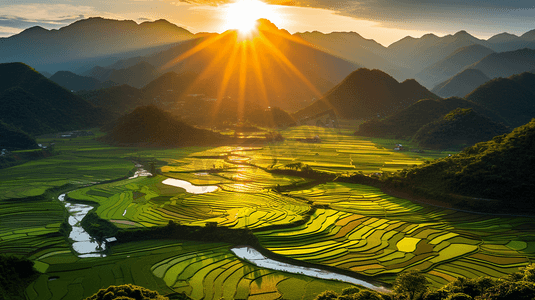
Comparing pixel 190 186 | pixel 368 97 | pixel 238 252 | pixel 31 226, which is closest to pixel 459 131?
pixel 368 97

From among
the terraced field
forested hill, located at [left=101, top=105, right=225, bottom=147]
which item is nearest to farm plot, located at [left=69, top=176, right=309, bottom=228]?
the terraced field

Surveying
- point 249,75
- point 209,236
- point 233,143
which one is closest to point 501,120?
point 233,143

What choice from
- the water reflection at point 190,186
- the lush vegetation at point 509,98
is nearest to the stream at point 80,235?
the water reflection at point 190,186

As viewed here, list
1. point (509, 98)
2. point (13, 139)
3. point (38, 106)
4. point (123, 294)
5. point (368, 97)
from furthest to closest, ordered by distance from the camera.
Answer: point (368, 97) < point (509, 98) < point (38, 106) < point (13, 139) < point (123, 294)

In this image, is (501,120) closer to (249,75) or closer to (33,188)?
(33,188)

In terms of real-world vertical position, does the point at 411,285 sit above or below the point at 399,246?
above

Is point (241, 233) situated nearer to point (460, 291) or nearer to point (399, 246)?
point (399, 246)

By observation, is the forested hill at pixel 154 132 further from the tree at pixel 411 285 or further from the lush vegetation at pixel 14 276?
the tree at pixel 411 285
